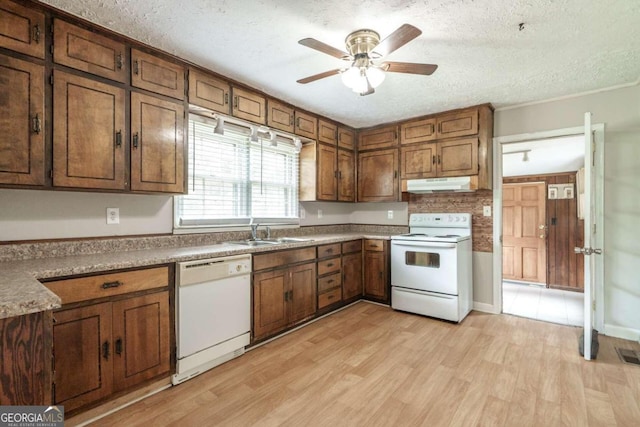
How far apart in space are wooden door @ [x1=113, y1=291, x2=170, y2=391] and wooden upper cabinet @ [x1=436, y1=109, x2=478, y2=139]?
3.36m

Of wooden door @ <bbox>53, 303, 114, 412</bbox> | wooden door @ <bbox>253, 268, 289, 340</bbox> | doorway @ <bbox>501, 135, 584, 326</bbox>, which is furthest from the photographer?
doorway @ <bbox>501, 135, 584, 326</bbox>

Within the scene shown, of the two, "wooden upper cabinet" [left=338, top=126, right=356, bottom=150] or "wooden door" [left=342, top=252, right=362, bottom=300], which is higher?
"wooden upper cabinet" [left=338, top=126, right=356, bottom=150]

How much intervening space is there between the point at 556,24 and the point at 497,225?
7.25 ft

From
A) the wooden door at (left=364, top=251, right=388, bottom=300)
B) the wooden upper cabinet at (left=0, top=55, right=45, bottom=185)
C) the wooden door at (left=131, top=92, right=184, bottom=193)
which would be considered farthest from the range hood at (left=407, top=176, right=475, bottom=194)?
the wooden upper cabinet at (left=0, top=55, right=45, bottom=185)

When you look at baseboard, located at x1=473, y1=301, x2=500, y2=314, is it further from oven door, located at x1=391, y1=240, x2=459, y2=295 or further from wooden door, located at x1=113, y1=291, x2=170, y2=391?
wooden door, located at x1=113, y1=291, x2=170, y2=391

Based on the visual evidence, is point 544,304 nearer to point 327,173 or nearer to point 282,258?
point 327,173

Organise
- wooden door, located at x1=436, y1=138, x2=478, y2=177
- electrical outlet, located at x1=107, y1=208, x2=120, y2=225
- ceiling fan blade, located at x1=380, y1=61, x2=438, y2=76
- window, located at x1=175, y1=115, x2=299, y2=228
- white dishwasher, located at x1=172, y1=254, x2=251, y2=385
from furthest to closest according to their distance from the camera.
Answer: wooden door, located at x1=436, y1=138, x2=478, y2=177 → window, located at x1=175, y1=115, x2=299, y2=228 → electrical outlet, located at x1=107, y1=208, x2=120, y2=225 → white dishwasher, located at x1=172, y1=254, x2=251, y2=385 → ceiling fan blade, located at x1=380, y1=61, x2=438, y2=76

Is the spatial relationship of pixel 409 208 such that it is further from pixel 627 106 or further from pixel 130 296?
pixel 130 296

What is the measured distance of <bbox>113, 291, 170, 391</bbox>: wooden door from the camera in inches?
72.9

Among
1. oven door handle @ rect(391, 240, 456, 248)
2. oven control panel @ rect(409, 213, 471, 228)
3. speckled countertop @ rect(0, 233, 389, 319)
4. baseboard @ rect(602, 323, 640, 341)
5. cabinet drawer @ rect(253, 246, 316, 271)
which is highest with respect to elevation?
oven control panel @ rect(409, 213, 471, 228)

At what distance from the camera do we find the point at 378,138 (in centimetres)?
424

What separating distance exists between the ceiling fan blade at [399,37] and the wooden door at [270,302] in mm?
1968

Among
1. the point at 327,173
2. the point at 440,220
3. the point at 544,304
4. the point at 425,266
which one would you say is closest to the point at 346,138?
the point at 327,173

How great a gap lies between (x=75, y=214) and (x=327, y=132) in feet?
9.03
